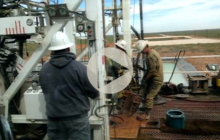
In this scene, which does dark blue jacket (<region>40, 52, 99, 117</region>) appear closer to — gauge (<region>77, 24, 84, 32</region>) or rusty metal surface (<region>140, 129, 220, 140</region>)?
gauge (<region>77, 24, 84, 32</region>)

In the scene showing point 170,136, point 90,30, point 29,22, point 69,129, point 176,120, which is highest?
point 29,22

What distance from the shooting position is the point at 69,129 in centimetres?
263

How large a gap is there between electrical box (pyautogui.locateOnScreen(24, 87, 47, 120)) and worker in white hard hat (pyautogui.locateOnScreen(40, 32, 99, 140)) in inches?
25.2

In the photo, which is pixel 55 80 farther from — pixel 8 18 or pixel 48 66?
pixel 8 18

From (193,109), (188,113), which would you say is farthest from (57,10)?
(193,109)

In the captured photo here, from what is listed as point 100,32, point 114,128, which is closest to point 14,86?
point 100,32

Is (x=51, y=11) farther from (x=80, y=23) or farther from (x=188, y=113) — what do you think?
(x=188, y=113)

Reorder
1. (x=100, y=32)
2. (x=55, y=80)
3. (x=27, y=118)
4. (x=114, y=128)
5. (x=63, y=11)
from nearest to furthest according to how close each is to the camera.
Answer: (x=55, y=80) < (x=63, y=11) < (x=100, y=32) < (x=27, y=118) < (x=114, y=128)

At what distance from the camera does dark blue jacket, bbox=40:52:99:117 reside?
2498 millimetres

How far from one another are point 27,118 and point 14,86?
51cm

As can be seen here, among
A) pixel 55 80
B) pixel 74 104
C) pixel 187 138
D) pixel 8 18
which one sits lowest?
pixel 187 138

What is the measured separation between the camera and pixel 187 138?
12.6ft

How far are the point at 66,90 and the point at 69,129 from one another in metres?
0.46

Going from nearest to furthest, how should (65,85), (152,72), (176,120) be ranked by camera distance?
(65,85) → (176,120) → (152,72)
